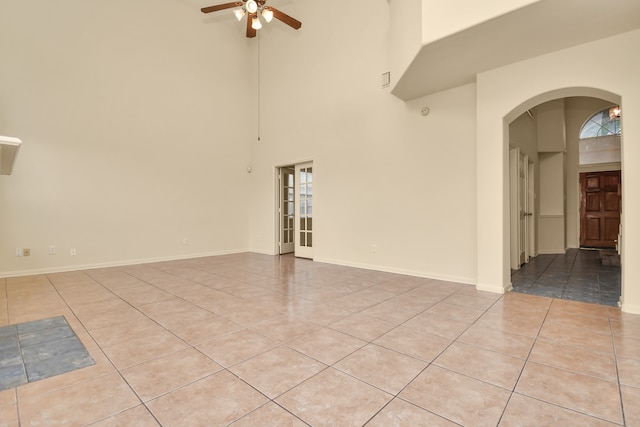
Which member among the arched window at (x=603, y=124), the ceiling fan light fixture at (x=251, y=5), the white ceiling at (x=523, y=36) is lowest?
the white ceiling at (x=523, y=36)

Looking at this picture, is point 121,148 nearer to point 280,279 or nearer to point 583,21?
point 280,279

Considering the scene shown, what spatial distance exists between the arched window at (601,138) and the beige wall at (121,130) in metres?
8.21

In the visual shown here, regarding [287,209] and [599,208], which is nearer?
[287,209]

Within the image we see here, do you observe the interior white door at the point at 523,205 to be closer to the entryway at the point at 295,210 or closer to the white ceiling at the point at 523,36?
the white ceiling at the point at 523,36

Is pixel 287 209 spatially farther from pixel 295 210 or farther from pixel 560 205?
pixel 560 205

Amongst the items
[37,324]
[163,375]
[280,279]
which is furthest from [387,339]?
[37,324]

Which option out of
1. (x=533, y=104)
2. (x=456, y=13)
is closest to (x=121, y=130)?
(x=456, y=13)

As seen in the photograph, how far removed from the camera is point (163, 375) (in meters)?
1.74

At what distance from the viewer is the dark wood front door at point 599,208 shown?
7.23m

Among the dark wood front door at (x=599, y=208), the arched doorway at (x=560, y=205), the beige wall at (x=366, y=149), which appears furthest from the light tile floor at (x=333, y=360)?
the dark wood front door at (x=599, y=208)

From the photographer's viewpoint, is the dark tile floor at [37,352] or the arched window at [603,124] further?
the arched window at [603,124]

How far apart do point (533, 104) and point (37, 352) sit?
4.95 metres

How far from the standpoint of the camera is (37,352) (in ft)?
6.72

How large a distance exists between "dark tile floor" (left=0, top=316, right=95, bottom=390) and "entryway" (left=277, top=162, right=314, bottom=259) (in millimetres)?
3970
